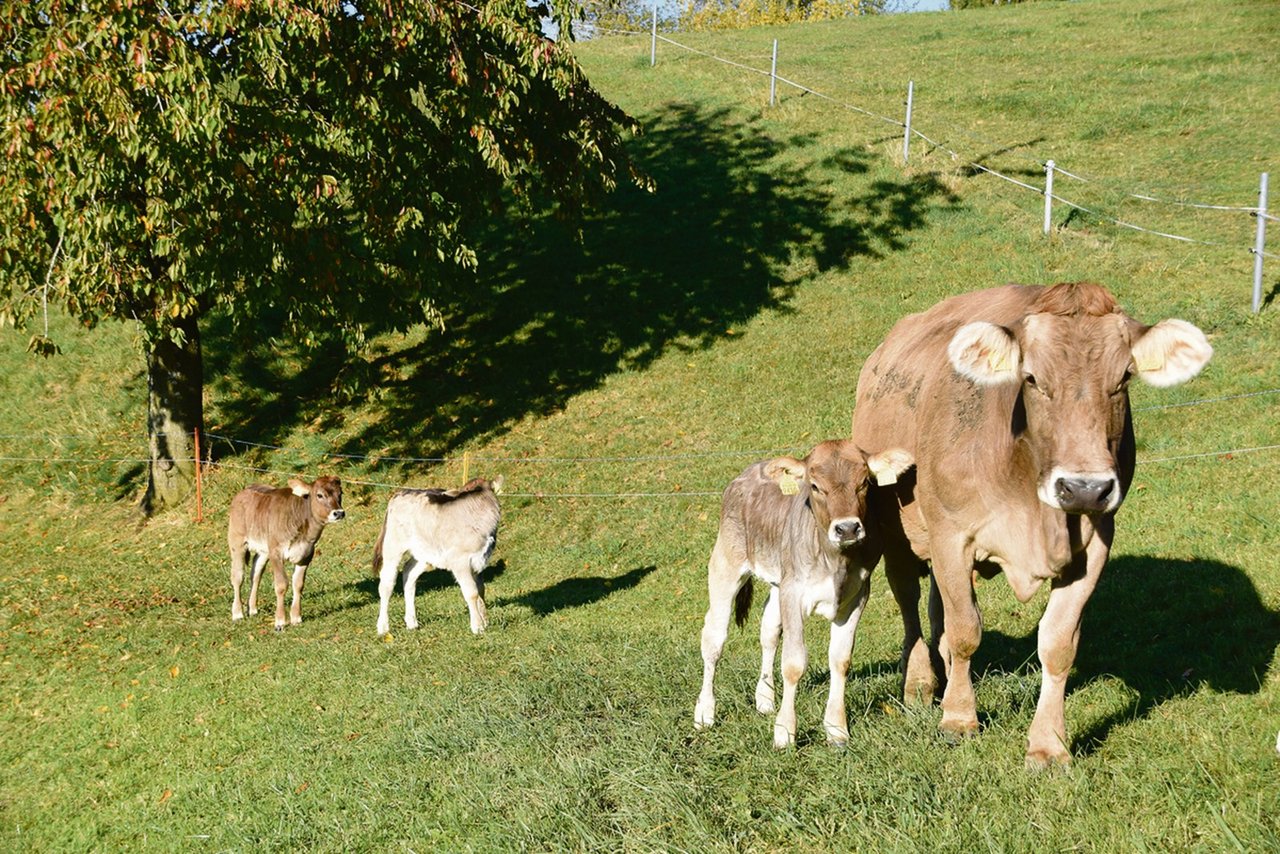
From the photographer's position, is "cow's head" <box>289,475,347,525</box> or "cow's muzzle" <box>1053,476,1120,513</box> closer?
"cow's muzzle" <box>1053,476,1120,513</box>

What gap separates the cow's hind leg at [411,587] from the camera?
14.1 meters

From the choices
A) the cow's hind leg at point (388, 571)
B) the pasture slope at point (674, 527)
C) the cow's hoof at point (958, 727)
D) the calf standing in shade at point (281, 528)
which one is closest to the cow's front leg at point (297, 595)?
the calf standing in shade at point (281, 528)

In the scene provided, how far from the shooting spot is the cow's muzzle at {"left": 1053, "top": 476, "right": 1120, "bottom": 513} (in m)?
5.59

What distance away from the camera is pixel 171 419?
21062mm

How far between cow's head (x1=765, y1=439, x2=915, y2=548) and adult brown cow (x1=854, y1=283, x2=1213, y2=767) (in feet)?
0.81

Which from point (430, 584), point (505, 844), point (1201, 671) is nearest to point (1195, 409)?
point (1201, 671)

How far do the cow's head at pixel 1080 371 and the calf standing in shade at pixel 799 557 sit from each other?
1.33m

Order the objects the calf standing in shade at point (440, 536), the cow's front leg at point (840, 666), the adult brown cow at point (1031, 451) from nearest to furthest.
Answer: the adult brown cow at point (1031, 451), the cow's front leg at point (840, 666), the calf standing in shade at point (440, 536)

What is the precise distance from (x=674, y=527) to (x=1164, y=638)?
29.1ft

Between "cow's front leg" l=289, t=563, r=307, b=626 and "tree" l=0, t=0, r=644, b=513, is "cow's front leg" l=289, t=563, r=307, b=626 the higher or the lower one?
the lower one

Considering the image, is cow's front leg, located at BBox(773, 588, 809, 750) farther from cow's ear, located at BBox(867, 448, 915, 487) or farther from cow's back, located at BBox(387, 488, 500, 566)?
cow's back, located at BBox(387, 488, 500, 566)

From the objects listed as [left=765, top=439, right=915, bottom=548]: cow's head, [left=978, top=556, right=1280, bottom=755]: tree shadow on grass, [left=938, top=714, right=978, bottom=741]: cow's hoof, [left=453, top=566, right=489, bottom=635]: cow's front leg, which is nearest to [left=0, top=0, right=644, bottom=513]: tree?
[left=453, top=566, right=489, bottom=635]: cow's front leg

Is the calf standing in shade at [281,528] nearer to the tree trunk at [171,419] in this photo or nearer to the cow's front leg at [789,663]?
the tree trunk at [171,419]

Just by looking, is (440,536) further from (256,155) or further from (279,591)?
(256,155)
